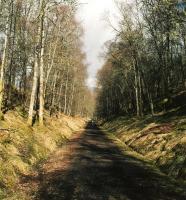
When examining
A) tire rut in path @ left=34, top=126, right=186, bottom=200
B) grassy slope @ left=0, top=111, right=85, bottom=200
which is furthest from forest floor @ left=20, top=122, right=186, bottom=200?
grassy slope @ left=0, top=111, right=85, bottom=200

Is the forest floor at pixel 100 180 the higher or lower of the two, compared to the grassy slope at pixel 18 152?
lower

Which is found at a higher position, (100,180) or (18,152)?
(18,152)

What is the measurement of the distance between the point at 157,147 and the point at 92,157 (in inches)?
195

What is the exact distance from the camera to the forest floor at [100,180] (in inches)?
582

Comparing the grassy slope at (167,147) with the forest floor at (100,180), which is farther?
the grassy slope at (167,147)

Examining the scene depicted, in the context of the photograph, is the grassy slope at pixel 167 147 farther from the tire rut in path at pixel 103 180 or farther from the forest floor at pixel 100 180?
the tire rut in path at pixel 103 180

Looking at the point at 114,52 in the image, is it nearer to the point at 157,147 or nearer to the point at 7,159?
the point at 157,147

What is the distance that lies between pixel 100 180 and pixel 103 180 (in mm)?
159

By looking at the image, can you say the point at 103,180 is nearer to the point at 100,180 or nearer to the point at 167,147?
the point at 100,180

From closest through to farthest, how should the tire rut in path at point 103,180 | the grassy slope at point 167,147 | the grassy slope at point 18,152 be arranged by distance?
1. the tire rut in path at point 103,180
2. the grassy slope at point 18,152
3. the grassy slope at point 167,147

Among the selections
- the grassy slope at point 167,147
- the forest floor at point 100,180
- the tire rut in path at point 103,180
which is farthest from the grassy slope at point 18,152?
the grassy slope at point 167,147

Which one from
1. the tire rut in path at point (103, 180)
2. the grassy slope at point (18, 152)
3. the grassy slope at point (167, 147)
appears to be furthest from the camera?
the grassy slope at point (167, 147)

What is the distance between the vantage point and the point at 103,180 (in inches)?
694

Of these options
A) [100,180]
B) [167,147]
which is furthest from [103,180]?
[167,147]
